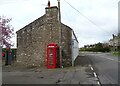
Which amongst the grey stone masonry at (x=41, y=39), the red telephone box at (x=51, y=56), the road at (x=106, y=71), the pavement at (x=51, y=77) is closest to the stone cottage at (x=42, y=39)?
the grey stone masonry at (x=41, y=39)

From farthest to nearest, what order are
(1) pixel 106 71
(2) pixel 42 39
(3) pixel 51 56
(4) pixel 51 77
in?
(2) pixel 42 39
(3) pixel 51 56
(1) pixel 106 71
(4) pixel 51 77

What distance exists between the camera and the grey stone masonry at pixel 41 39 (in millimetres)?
24422

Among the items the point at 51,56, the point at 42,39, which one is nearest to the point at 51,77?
the point at 51,56

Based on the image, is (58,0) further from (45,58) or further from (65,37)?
(45,58)

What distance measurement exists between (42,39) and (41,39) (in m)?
0.10

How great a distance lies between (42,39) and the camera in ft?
81.2

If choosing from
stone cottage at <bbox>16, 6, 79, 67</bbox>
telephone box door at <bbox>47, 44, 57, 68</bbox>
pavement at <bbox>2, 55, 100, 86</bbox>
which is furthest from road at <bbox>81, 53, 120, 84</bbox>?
telephone box door at <bbox>47, 44, 57, 68</bbox>

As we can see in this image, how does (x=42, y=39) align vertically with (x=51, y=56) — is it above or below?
above

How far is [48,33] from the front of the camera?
24.6m

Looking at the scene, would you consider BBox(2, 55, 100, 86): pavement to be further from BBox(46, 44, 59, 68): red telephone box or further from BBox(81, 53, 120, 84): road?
BBox(46, 44, 59, 68): red telephone box

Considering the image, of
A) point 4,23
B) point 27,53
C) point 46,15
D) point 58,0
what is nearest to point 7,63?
point 27,53

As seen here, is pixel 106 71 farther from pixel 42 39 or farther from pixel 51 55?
pixel 42 39

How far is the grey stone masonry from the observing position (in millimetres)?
24422

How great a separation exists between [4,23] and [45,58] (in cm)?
1191
